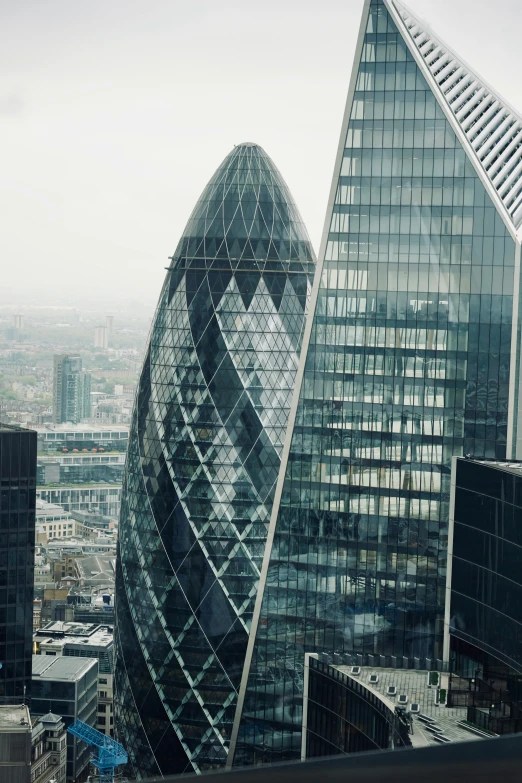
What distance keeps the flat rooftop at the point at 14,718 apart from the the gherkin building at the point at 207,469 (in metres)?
8.16

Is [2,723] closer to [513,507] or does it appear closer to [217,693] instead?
[217,693]

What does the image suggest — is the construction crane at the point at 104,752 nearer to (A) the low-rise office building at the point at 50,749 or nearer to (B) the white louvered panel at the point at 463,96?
(A) the low-rise office building at the point at 50,749

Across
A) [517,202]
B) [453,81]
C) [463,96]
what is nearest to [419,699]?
[517,202]

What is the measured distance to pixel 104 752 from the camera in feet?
214

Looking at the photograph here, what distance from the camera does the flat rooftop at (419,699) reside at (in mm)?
24938

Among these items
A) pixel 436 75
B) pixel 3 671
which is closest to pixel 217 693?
pixel 3 671

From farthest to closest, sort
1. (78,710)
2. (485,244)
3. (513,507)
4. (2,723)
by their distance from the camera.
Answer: (78,710), (2,723), (485,244), (513,507)

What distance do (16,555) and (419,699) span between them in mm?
35728

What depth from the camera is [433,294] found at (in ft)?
143

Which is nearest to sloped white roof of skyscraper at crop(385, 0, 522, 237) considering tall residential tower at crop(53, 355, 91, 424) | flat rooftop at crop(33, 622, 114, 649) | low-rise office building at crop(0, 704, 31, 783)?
low-rise office building at crop(0, 704, 31, 783)

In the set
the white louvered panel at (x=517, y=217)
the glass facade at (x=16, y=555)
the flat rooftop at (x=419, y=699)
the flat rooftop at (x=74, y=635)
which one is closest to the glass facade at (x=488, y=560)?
the flat rooftop at (x=419, y=699)

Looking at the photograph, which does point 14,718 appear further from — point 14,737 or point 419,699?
A: point 419,699

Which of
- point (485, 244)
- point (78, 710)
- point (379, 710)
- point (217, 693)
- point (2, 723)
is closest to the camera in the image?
point (379, 710)

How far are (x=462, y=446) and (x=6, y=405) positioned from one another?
36.6m
